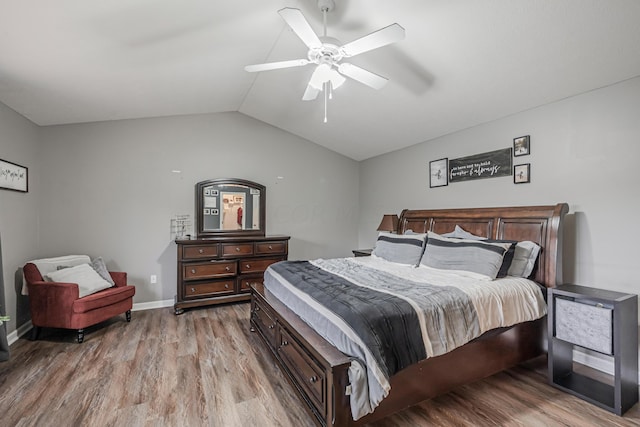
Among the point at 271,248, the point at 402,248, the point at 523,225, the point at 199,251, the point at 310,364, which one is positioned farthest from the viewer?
the point at 271,248

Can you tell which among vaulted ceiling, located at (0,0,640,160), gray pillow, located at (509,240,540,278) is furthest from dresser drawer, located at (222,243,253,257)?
gray pillow, located at (509,240,540,278)

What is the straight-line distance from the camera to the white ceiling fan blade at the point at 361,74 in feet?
7.50

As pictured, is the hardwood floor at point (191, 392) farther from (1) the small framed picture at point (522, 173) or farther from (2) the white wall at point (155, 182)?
(1) the small framed picture at point (522, 173)

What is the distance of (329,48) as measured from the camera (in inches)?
83.3

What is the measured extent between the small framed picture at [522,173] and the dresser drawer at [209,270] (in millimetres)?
3634

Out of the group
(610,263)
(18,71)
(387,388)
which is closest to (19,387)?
(18,71)

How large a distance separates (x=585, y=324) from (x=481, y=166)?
193 centimetres

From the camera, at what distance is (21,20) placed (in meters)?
1.93

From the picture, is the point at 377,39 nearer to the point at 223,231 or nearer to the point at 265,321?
the point at 265,321

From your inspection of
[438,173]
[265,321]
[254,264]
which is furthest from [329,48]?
[254,264]

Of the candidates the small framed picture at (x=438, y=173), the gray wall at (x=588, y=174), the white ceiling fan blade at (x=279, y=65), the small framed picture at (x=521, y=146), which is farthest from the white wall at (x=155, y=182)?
the small framed picture at (x=521, y=146)

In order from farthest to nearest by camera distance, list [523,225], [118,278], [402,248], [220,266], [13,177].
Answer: [220,266], [118,278], [402,248], [13,177], [523,225]

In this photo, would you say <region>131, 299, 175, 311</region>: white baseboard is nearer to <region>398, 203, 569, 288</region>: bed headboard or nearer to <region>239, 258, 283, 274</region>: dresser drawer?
<region>239, 258, 283, 274</region>: dresser drawer

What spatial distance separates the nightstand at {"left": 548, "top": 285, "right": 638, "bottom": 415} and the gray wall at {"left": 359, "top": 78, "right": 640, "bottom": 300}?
1.19 feet
